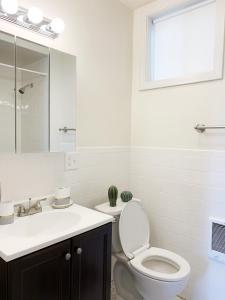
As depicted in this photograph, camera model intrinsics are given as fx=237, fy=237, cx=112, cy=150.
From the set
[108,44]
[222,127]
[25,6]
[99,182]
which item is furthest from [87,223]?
[108,44]

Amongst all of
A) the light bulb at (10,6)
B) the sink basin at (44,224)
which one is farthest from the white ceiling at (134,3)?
the sink basin at (44,224)

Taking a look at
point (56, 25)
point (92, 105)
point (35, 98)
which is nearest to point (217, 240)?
point (92, 105)

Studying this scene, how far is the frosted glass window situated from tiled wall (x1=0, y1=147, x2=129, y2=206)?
825 mm

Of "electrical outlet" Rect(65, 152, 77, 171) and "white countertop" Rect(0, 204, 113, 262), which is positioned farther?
"electrical outlet" Rect(65, 152, 77, 171)

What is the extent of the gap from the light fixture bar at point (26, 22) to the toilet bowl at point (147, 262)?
133cm

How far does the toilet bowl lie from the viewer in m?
1.55

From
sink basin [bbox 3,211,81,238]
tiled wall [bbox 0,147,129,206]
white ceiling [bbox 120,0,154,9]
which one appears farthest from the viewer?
white ceiling [bbox 120,0,154,9]

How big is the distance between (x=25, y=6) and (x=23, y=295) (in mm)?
1550

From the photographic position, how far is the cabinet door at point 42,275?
3.30 ft

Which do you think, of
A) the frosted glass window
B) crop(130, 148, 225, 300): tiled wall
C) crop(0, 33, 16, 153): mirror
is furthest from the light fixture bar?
crop(130, 148, 225, 300): tiled wall

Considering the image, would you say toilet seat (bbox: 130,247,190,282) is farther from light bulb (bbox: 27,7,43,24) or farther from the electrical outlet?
light bulb (bbox: 27,7,43,24)

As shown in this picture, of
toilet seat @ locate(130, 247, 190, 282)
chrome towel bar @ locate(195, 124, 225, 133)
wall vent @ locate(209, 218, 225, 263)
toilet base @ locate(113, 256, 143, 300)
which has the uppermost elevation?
chrome towel bar @ locate(195, 124, 225, 133)

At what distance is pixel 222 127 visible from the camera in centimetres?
170

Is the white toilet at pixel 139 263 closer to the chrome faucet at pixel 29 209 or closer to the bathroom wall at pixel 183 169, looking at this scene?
the bathroom wall at pixel 183 169
